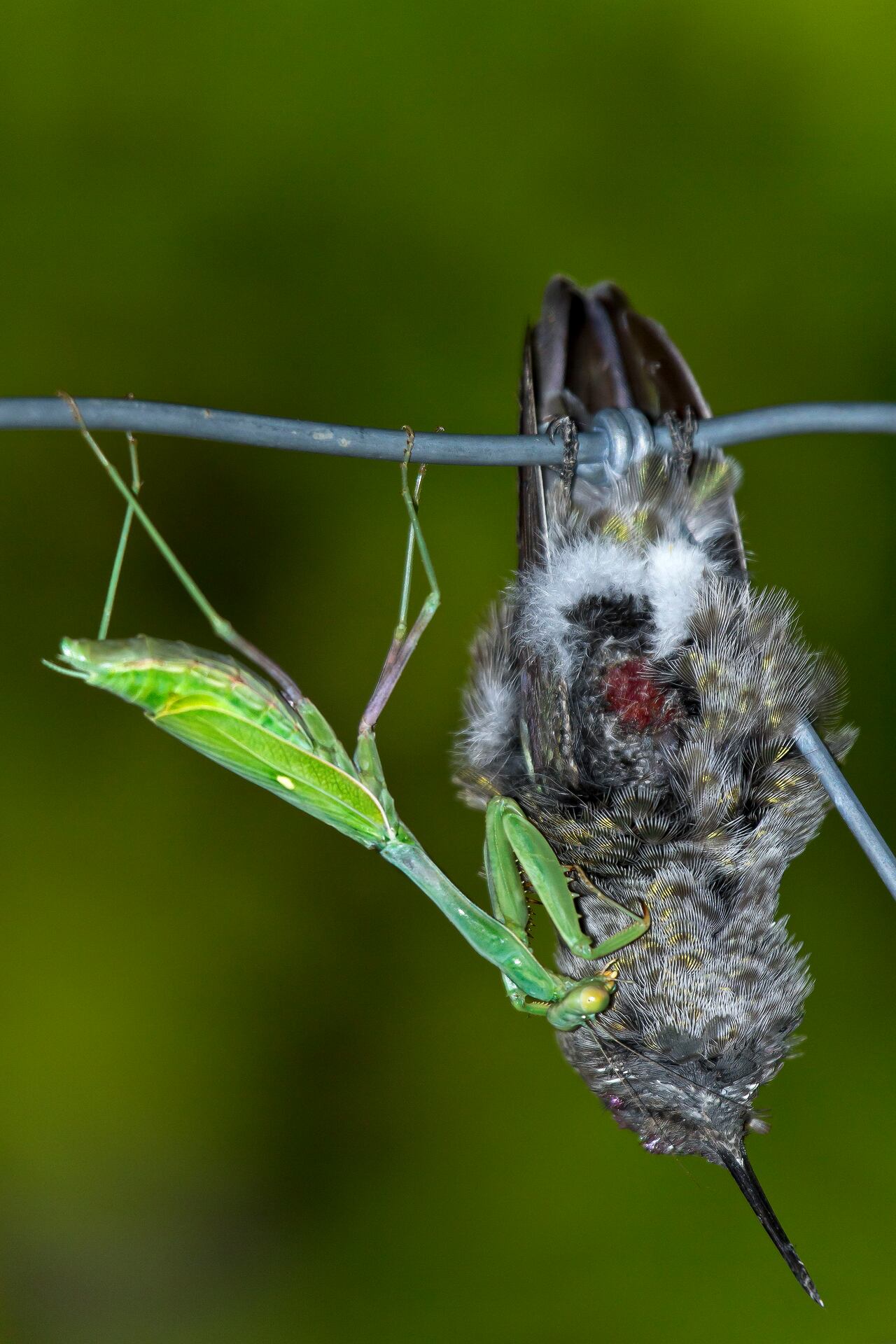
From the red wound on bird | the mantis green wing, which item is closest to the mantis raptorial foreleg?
the mantis green wing

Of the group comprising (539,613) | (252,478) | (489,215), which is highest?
(489,215)

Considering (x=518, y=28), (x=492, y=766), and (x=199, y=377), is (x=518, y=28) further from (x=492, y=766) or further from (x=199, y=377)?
(x=492, y=766)

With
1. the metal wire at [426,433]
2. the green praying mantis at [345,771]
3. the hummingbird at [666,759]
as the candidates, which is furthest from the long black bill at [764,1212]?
the metal wire at [426,433]

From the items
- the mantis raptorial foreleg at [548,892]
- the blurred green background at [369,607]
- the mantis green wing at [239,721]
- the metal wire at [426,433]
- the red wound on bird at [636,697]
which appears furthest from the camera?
the blurred green background at [369,607]

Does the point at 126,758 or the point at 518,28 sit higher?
the point at 518,28

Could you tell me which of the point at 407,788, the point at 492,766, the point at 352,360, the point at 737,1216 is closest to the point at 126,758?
the point at 407,788

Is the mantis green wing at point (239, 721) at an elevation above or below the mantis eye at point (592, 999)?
above

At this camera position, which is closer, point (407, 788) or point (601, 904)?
point (601, 904)

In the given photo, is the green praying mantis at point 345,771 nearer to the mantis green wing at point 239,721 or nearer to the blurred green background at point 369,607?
the mantis green wing at point 239,721
